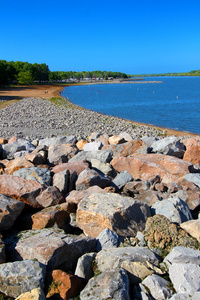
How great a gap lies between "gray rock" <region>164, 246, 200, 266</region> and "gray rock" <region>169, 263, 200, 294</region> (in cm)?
24

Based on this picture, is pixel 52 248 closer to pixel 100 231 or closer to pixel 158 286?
pixel 100 231

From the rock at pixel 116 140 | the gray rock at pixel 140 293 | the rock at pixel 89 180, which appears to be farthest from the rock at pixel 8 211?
the rock at pixel 116 140

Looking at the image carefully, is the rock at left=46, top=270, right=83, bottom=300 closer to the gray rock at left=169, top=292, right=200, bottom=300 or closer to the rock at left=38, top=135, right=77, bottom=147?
the gray rock at left=169, top=292, right=200, bottom=300

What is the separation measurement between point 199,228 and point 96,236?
1.87m

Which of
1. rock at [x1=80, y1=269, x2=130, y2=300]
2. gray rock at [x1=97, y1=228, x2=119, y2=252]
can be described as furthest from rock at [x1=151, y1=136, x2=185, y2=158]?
rock at [x1=80, y1=269, x2=130, y2=300]

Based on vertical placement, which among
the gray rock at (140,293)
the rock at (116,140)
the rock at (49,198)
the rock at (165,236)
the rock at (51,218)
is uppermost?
the rock at (116,140)

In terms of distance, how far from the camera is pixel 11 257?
4.27 m

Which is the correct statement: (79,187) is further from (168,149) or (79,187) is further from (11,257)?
(168,149)

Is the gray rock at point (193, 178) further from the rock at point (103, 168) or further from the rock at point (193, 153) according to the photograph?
the rock at point (103, 168)

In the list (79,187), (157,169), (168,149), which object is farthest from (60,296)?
(168,149)

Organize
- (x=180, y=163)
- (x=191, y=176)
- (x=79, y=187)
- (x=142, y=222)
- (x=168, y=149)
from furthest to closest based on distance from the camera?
(x=168, y=149), (x=180, y=163), (x=191, y=176), (x=79, y=187), (x=142, y=222)

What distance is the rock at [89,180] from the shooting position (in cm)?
651

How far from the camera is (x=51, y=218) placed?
5184 millimetres

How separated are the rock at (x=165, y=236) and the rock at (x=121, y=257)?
396 millimetres
